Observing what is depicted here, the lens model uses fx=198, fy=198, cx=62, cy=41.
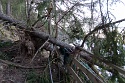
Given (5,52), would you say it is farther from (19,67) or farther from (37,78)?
(37,78)

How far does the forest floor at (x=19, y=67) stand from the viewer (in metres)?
4.25

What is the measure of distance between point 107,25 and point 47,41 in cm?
202

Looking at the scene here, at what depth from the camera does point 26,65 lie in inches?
188

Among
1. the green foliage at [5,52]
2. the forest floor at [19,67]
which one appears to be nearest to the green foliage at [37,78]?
the forest floor at [19,67]

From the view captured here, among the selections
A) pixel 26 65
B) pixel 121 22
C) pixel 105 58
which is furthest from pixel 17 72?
pixel 121 22

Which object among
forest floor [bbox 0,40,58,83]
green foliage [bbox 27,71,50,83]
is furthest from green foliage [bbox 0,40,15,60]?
green foliage [bbox 27,71,50,83]

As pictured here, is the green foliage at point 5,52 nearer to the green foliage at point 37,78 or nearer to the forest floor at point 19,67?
the forest floor at point 19,67

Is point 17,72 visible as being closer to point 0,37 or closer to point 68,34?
point 68,34

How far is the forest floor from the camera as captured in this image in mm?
4254

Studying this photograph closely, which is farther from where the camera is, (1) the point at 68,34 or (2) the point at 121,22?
(1) the point at 68,34

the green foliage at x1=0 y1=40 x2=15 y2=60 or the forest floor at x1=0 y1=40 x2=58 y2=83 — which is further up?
the green foliage at x1=0 y1=40 x2=15 y2=60

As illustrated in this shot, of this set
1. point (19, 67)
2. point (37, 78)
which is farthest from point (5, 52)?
point (37, 78)

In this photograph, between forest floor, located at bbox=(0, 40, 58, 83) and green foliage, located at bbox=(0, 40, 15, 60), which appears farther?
green foliage, located at bbox=(0, 40, 15, 60)

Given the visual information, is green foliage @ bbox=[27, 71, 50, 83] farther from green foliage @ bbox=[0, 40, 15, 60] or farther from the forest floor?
green foliage @ bbox=[0, 40, 15, 60]
